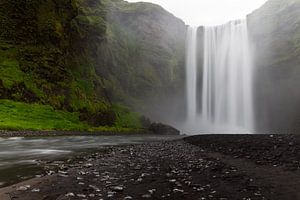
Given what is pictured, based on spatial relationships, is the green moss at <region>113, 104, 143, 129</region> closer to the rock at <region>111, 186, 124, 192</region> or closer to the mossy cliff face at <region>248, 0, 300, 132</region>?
the mossy cliff face at <region>248, 0, 300, 132</region>

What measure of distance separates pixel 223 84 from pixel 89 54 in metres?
48.9

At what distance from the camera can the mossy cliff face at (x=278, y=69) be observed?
109 metres

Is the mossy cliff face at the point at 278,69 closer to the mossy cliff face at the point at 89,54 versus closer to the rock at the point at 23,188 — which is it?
the mossy cliff face at the point at 89,54

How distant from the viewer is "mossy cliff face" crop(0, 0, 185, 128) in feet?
284

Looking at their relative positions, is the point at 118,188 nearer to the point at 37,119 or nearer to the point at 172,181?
the point at 172,181

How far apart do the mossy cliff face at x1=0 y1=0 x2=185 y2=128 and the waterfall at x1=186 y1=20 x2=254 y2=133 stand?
511 inches

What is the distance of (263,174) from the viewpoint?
17500mm

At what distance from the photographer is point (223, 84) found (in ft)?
415

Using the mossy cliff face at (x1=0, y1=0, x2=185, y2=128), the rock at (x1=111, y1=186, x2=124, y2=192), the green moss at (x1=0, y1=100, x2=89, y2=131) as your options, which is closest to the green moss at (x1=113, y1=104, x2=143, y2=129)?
the mossy cliff face at (x1=0, y1=0, x2=185, y2=128)

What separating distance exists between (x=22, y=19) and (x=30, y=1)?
5649 millimetres

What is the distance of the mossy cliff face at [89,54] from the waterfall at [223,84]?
42.6ft

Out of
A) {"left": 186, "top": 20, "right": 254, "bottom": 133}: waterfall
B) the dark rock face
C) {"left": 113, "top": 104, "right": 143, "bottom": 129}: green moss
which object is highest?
{"left": 186, "top": 20, "right": 254, "bottom": 133}: waterfall

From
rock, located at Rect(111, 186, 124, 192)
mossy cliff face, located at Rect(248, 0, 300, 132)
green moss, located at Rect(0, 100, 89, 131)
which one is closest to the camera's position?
rock, located at Rect(111, 186, 124, 192)

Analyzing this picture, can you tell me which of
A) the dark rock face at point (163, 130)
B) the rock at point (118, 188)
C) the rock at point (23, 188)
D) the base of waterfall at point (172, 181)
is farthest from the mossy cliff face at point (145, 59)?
the rock at point (23, 188)
